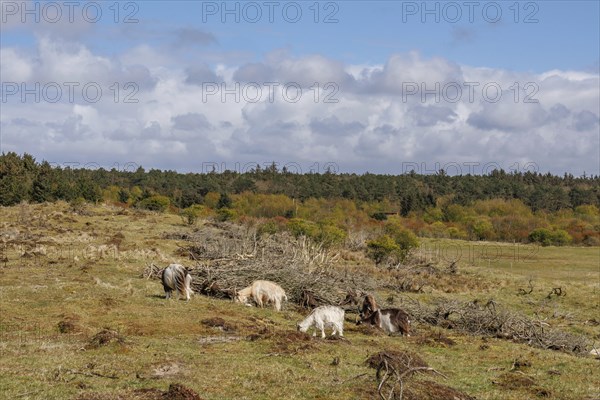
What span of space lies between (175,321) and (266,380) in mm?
6705

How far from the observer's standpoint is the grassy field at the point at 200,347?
12.2 metres

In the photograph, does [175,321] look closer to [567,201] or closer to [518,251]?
[518,251]

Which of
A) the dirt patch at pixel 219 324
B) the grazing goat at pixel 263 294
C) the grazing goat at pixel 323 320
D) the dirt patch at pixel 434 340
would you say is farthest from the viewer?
the grazing goat at pixel 263 294

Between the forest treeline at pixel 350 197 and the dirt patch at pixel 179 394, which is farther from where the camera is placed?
the forest treeline at pixel 350 197

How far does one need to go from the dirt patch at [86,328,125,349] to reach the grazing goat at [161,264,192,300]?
670cm

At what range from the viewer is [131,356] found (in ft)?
46.4

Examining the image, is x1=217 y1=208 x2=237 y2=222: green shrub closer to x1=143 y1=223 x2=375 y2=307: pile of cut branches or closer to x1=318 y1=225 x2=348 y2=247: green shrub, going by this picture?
x1=318 y1=225 x2=348 y2=247: green shrub

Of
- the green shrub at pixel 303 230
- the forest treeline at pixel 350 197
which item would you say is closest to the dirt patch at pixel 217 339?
the green shrub at pixel 303 230

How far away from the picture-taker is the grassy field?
1225cm

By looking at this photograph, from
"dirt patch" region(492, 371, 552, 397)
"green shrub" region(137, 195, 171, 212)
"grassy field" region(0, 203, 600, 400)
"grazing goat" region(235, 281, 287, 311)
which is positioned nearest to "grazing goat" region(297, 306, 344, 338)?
"grassy field" region(0, 203, 600, 400)

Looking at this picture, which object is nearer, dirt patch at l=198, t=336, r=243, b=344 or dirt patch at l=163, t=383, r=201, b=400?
dirt patch at l=163, t=383, r=201, b=400

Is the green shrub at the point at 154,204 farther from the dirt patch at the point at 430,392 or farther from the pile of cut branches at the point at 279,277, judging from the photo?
the dirt patch at the point at 430,392

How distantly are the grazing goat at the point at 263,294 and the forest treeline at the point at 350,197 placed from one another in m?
34.9

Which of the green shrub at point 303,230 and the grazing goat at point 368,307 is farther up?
the green shrub at point 303,230
